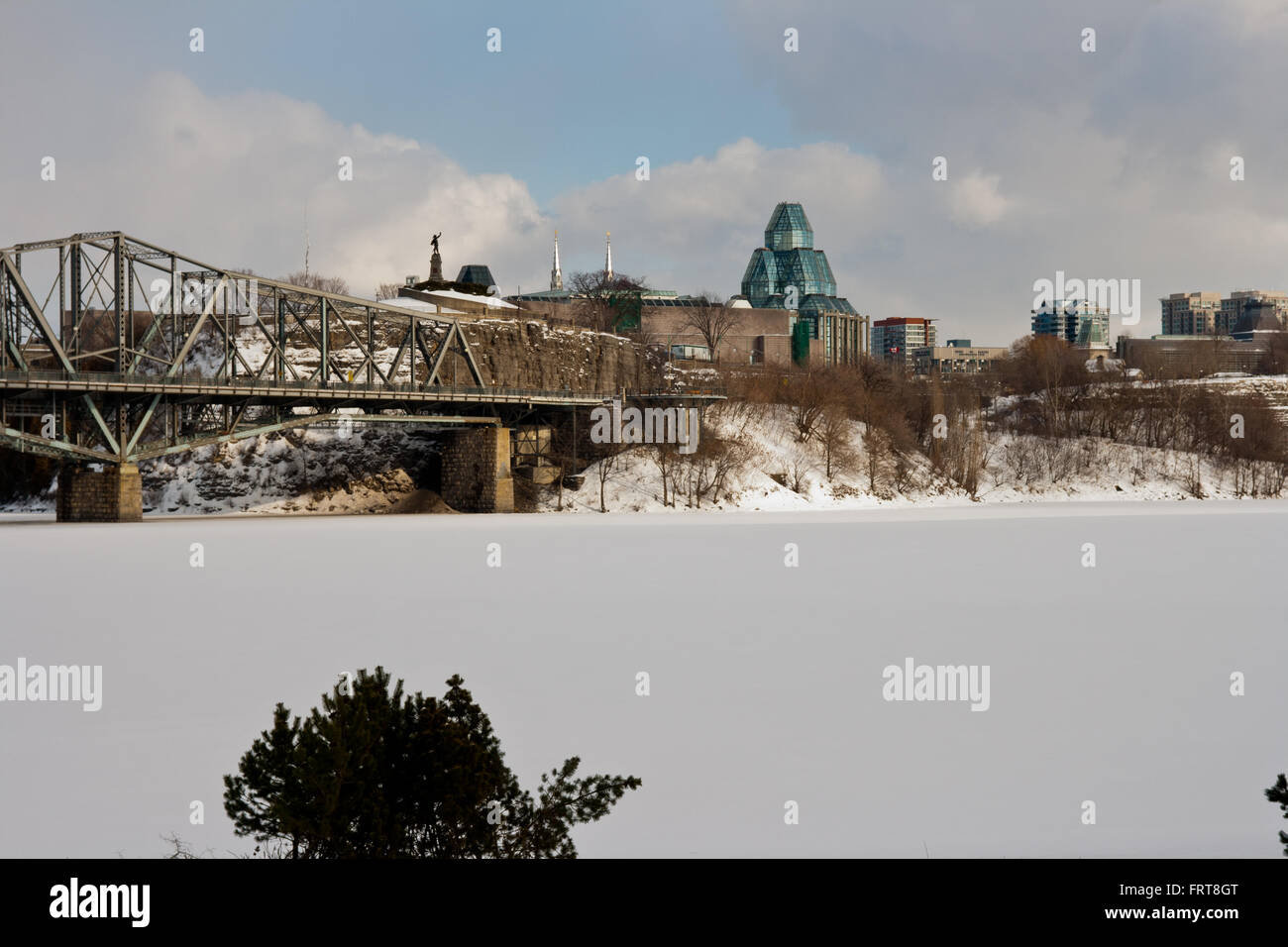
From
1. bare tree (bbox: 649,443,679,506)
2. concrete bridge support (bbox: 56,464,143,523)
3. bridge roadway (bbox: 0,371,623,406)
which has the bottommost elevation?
concrete bridge support (bbox: 56,464,143,523)

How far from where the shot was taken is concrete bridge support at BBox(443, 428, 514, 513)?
7912cm

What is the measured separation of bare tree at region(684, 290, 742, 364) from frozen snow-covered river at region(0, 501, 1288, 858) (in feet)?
369

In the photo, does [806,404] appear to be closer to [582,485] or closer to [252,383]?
[582,485]

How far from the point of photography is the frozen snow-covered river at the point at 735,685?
12039 millimetres

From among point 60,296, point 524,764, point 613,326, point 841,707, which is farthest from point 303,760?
point 613,326

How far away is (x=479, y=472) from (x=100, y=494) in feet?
80.0

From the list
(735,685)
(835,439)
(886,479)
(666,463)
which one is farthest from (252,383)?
(735,685)

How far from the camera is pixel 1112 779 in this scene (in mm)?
13461

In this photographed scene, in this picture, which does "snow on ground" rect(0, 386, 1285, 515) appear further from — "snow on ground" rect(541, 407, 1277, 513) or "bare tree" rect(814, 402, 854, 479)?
"bare tree" rect(814, 402, 854, 479)

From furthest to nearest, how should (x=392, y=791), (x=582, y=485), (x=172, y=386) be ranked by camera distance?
1. (x=582, y=485)
2. (x=172, y=386)
3. (x=392, y=791)

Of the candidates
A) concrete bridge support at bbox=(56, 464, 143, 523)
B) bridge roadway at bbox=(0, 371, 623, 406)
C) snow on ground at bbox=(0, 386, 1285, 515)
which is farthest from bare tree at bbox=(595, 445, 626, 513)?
concrete bridge support at bbox=(56, 464, 143, 523)

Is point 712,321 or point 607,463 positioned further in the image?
point 712,321

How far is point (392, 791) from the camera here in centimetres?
980

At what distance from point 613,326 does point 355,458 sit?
55.4 m
